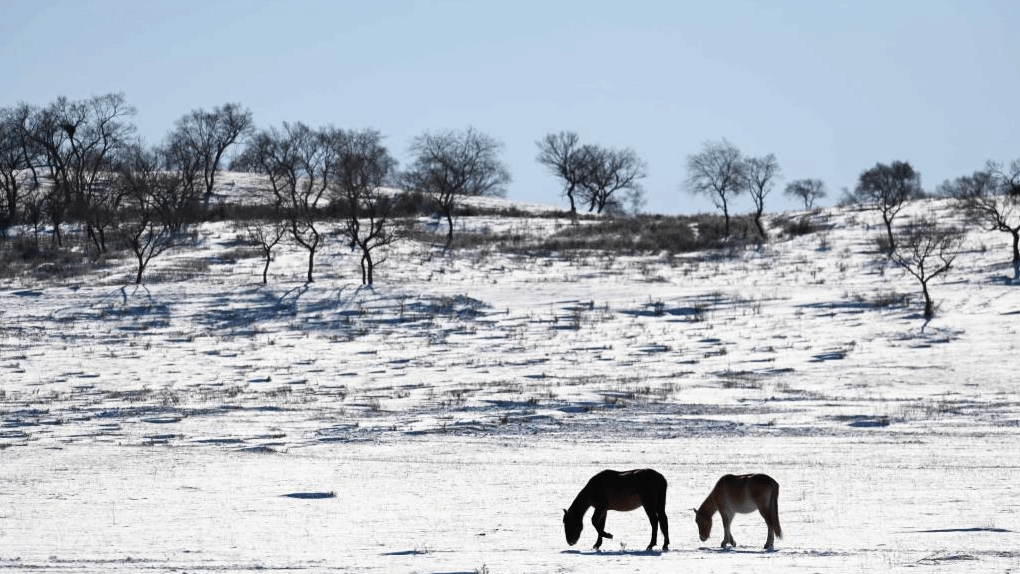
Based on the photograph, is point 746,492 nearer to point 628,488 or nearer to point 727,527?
point 727,527

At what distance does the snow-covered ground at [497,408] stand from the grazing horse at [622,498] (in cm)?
37

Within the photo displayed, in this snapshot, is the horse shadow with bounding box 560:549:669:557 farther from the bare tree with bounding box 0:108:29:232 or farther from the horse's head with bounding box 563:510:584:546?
the bare tree with bounding box 0:108:29:232

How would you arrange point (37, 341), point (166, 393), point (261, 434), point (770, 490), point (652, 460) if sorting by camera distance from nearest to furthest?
point (770, 490)
point (652, 460)
point (261, 434)
point (166, 393)
point (37, 341)

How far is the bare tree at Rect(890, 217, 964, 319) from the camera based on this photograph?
48250 millimetres

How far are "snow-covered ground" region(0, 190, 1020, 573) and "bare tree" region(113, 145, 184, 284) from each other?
4.90 metres

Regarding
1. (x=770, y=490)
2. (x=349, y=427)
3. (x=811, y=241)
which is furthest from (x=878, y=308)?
(x=770, y=490)

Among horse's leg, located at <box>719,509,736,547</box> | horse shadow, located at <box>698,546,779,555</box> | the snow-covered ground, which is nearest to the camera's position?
horse shadow, located at <box>698,546,779,555</box>

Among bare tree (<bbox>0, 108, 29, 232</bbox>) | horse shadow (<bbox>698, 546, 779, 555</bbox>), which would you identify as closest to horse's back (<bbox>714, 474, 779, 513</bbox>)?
horse shadow (<bbox>698, 546, 779, 555</bbox>)

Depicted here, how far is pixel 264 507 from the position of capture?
45.1ft

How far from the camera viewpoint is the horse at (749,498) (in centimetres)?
952

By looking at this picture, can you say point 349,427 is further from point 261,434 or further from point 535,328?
point 535,328

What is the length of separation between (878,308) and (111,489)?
3552 cm

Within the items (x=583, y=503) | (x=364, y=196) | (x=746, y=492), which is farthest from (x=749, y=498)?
(x=364, y=196)

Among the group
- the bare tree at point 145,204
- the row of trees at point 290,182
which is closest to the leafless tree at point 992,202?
the row of trees at point 290,182
